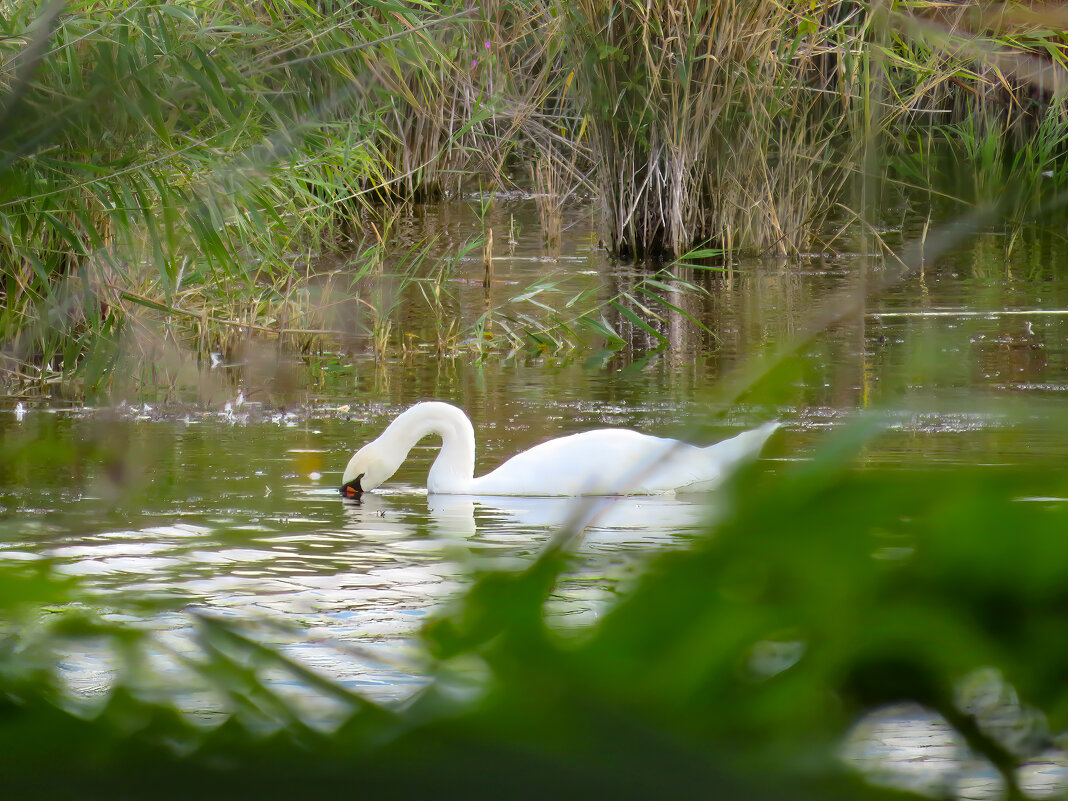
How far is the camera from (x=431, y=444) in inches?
299

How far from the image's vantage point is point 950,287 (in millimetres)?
10570

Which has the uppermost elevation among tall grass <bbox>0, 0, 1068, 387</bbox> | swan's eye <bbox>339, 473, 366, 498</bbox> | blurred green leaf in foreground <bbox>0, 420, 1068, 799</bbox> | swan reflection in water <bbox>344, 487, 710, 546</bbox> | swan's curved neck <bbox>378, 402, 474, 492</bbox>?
tall grass <bbox>0, 0, 1068, 387</bbox>

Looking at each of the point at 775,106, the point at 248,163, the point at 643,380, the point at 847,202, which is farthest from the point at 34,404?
the point at 847,202

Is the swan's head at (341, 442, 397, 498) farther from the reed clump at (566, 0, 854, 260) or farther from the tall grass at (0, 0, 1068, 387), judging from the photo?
the reed clump at (566, 0, 854, 260)

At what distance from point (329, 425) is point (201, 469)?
1.23 meters

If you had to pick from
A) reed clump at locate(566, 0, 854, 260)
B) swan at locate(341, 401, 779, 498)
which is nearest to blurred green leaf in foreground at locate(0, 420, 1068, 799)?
swan at locate(341, 401, 779, 498)

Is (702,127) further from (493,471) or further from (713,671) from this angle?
(713,671)

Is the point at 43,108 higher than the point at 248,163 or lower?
lower

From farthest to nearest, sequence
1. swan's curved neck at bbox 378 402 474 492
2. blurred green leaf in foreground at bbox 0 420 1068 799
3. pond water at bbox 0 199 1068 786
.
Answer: swan's curved neck at bbox 378 402 474 492 → pond water at bbox 0 199 1068 786 → blurred green leaf in foreground at bbox 0 420 1068 799

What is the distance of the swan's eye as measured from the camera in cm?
552

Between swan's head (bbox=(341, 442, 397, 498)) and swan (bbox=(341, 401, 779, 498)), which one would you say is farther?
swan's head (bbox=(341, 442, 397, 498))

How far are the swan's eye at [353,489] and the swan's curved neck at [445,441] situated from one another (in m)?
0.27

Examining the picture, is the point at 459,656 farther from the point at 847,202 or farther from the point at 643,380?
the point at 847,202

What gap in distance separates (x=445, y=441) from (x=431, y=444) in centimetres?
178
